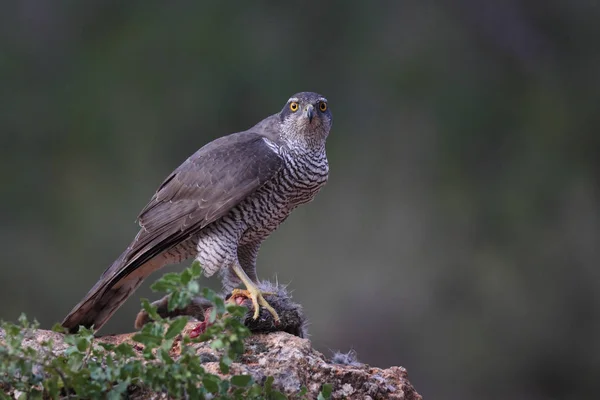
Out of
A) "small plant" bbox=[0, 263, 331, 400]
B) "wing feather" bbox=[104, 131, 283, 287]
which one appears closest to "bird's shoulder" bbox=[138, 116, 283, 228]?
"wing feather" bbox=[104, 131, 283, 287]

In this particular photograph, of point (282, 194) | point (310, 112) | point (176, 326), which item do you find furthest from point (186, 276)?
point (310, 112)

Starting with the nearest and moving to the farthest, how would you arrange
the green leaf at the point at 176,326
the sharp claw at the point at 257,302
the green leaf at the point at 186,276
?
the green leaf at the point at 186,276 → the green leaf at the point at 176,326 → the sharp claw at the point at 257,302

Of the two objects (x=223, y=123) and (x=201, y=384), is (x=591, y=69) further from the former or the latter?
(x=201, y=384)

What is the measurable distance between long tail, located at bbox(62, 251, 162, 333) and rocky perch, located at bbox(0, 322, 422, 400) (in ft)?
1.12

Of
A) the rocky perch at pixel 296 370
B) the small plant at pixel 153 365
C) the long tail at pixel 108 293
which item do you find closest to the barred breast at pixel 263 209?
the long tail at pixel 108 293

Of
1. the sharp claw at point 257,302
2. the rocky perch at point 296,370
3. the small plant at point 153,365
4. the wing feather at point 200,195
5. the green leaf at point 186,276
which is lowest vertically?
the small plant at point 153,365

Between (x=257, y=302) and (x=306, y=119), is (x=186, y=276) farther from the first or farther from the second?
(x=306, y=119)

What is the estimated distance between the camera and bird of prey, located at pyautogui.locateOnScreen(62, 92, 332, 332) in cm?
333

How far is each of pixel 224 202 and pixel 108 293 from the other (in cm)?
69

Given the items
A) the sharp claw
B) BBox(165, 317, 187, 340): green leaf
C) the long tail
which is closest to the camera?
BBox(165, 317, 187, 340): green leaf

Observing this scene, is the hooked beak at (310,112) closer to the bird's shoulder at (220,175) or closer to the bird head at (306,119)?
the bird head at (306,119)

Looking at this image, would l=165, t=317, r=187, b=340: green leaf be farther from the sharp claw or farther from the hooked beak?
the hooked beak

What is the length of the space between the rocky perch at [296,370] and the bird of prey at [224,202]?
46cm

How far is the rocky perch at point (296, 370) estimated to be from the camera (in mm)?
2635
